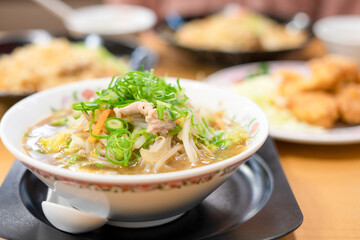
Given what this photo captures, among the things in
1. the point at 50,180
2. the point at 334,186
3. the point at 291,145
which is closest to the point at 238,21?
the point at 291,145

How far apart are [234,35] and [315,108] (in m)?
1.30

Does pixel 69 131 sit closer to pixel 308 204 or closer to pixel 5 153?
pixel 5 153

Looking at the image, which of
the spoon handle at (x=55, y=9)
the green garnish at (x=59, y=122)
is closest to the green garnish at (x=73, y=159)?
the green garnish at (x=59, y=122)

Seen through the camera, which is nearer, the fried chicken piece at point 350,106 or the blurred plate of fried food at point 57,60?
the fried chicken piece at point 350,106

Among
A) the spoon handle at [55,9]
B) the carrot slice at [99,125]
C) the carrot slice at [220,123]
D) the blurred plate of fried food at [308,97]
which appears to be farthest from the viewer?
the spoon handle at [55,9]

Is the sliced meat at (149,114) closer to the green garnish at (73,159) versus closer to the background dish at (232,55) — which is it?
the green garnish at (73,159)

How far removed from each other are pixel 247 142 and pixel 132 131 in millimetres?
392

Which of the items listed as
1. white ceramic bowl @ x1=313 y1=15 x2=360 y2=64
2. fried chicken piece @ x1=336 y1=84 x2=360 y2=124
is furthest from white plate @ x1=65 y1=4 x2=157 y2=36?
fried chicken piece @ x1=336 y1=84 x2=360 y2=124

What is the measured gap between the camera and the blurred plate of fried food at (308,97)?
Result: 76.3 inches

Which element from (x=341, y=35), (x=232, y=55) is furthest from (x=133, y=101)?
(x=341, y=35)

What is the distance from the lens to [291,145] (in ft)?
6.51

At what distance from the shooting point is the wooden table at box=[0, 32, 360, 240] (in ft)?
4.51

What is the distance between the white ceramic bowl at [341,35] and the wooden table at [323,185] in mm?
1185

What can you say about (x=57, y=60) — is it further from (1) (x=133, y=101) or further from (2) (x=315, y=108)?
(2) (x=315, y=108)
